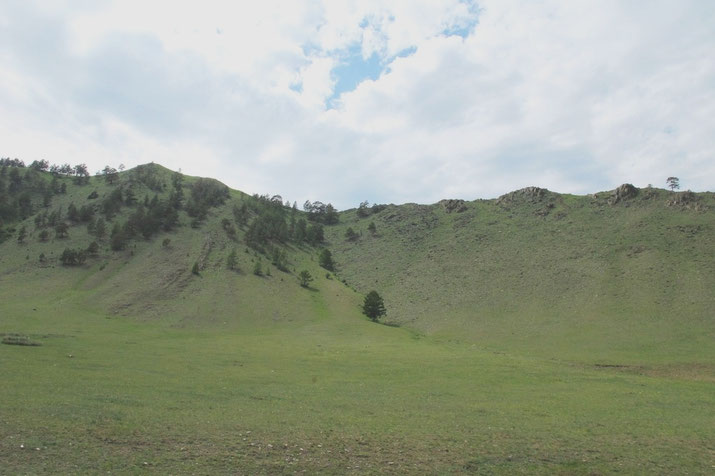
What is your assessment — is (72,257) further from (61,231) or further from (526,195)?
(526,195)

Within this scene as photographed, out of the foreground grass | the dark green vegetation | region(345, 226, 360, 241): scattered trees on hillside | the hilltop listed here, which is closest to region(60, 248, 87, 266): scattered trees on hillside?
the dark green vegetation

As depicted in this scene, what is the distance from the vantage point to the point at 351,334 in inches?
2955

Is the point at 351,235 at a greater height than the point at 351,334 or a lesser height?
greater

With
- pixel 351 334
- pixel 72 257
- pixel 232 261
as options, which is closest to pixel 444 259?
pixel 232 261

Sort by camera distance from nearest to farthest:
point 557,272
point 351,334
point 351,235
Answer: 1. point 351,334
2. point 557,272
3. point 351,235

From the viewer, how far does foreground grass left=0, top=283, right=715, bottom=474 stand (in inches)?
647

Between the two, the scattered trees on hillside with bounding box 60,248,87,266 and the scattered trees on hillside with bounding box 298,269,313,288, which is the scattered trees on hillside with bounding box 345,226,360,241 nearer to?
the scattered trees on hillside with bounding box 298,269,313,288

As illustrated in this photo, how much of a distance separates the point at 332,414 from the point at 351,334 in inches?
2007

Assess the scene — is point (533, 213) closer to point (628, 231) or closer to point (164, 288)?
point (628, 231)

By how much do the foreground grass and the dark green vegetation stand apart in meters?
0.18

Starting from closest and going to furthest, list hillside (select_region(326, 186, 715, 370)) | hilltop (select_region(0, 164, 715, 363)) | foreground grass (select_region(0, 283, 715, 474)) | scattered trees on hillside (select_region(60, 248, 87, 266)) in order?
foreground grass (select_region(0, 283, 715, 474)) → hillside (select_region(326, 186, 715, 370)) → hilltop (select_region(0, 164, 715, 363)) → scattered trees on hillside (select_region(60, 248, 87, 266))

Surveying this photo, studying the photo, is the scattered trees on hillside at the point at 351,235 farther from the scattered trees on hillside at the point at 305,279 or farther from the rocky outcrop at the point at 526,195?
the scattered trees on hillside at the point at 305,279

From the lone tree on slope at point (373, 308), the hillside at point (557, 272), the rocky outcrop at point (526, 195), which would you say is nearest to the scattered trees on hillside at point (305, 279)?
the hillside at point (557, 272)

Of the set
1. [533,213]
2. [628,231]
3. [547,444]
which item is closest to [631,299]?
[628,231]
